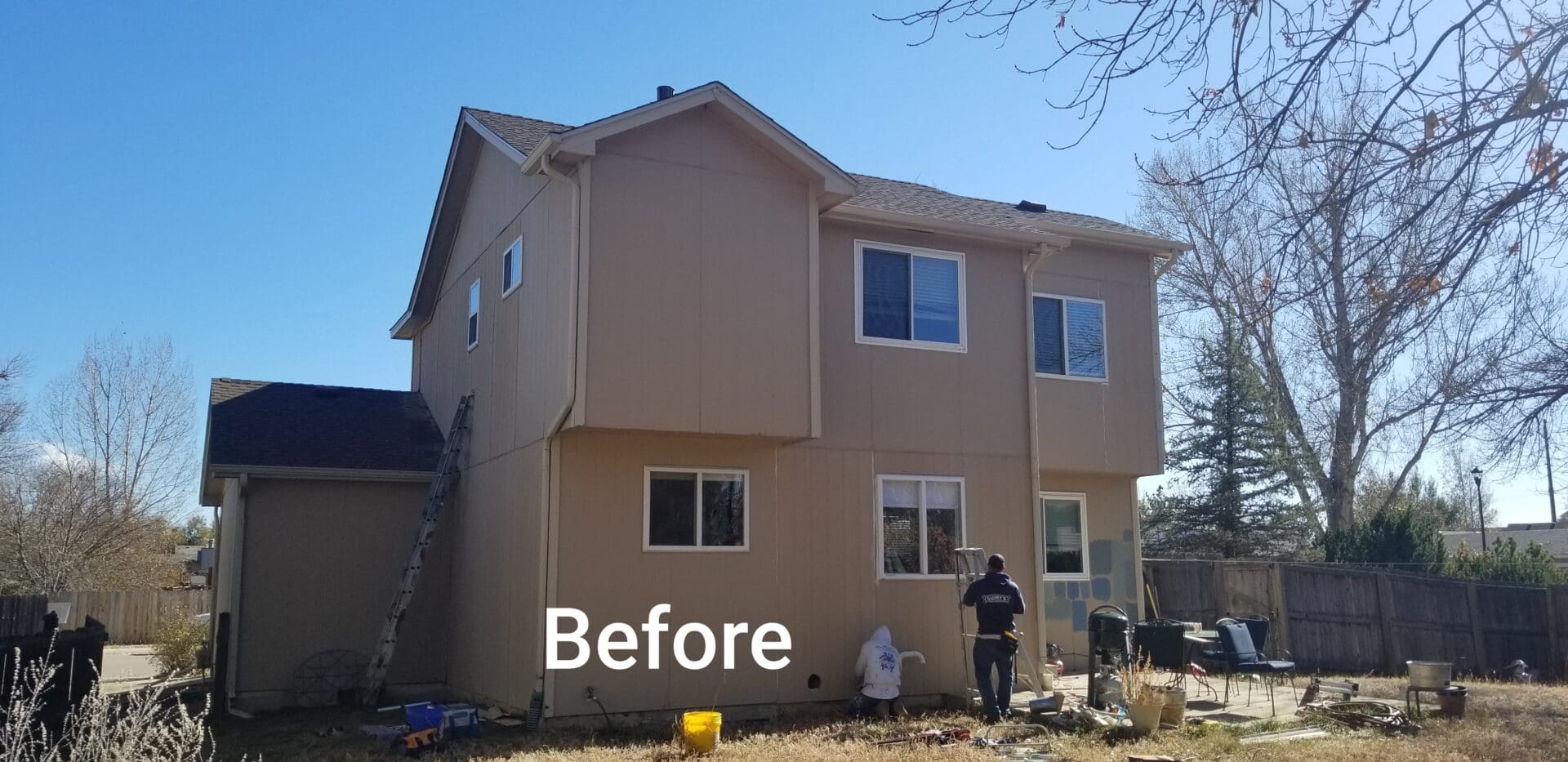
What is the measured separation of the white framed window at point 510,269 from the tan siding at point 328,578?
2.92 meters

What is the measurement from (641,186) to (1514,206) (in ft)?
24.6

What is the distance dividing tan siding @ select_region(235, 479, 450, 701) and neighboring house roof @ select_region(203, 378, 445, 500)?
30cm

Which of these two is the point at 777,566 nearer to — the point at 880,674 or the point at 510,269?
the point at 880,674

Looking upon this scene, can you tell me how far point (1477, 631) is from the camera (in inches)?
786

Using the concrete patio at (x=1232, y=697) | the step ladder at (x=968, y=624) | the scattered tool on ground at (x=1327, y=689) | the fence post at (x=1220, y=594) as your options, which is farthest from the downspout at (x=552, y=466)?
the fence post at (x=1220, y=594)

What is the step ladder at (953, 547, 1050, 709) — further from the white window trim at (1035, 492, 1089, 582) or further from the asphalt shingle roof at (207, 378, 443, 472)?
the asphalt shingle roof at (207, 378, 443, 472)

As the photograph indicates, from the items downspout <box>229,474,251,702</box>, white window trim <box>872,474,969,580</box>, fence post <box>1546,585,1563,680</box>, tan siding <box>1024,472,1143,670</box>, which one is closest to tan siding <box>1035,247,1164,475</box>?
tan siding <box>1024,472,1143,670</box>

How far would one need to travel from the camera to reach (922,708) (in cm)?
1298

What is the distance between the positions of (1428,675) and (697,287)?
27.7 ft

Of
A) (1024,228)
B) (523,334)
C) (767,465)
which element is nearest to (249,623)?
(523,334)

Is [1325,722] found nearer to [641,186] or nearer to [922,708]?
[922,708]

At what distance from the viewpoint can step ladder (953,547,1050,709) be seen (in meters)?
13.0

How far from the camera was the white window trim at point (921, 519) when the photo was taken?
13203 mm

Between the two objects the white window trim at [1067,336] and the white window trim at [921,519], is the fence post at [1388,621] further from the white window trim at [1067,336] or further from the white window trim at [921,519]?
the white window trim at [921,519]
